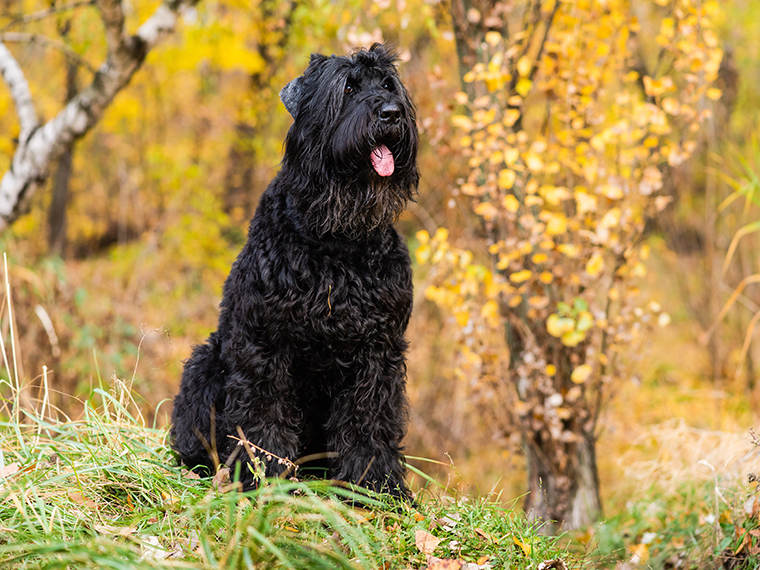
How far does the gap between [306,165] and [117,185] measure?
10.1 meters

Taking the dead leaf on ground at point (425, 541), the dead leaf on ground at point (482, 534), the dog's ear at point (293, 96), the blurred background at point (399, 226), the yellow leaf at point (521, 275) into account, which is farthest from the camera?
the blurred background at point (399, 226)

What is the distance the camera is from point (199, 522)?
6.97ft

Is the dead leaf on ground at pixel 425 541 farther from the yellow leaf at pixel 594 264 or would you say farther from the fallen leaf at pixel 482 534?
the yellow leaf at pixel 594 264

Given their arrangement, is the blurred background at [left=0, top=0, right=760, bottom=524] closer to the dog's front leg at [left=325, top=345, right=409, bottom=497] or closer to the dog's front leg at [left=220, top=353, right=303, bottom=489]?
the dog's front leg at [left=220, top=353, right=303, bottom=489]

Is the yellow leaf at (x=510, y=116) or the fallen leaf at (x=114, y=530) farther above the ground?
the yellow leaf at (x=510, y=116)

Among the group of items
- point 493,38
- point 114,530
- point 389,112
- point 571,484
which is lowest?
point 571,484

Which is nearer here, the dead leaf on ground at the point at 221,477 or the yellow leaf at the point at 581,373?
the dead leaf on ground at the point at 221,477

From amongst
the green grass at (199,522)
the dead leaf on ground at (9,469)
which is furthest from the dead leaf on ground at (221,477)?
the dead leaf on ground at (9,469)

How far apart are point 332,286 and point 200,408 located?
2.89 ft

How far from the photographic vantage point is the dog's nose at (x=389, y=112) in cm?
239

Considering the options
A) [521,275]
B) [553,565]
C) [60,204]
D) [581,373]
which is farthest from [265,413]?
[60,204]

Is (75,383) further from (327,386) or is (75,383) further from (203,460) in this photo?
(327,386)

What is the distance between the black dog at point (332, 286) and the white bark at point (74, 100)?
2467 millimetres

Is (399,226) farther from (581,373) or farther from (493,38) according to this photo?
(581,373)
